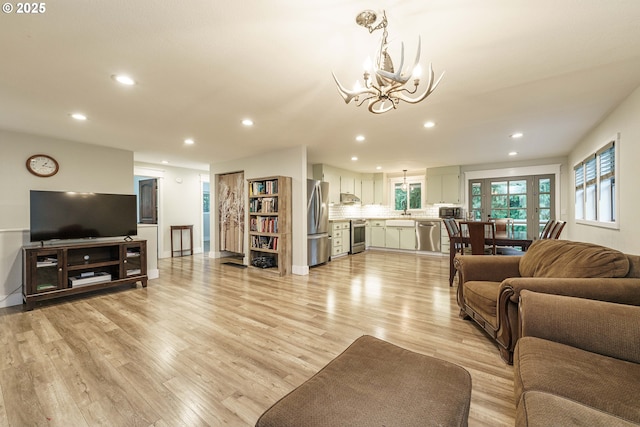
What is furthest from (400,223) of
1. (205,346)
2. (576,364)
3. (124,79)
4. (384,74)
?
(124,79)

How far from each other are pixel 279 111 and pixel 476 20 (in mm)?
2092

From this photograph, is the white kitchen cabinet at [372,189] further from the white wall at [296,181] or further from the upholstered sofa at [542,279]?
the upholstered sofa at [542,279]

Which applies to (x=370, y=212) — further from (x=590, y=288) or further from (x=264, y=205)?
(x=590, y=288)

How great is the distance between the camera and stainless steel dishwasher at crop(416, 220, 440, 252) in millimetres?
6970

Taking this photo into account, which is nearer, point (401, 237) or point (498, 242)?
point (498, 242)

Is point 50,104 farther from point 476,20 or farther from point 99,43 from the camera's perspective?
point 476,20

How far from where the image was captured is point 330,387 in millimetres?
1083

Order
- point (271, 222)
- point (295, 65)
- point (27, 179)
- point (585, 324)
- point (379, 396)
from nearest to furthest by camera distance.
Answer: point (379, 396) < point (585, 324) < point (295, 65) < point (27, 179) < point (271, 222)

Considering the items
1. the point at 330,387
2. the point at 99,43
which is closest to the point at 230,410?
the point at 330,387

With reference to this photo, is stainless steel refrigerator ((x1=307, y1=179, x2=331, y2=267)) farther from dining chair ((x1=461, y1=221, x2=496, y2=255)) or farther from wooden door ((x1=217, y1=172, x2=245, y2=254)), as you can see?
dining chair ((x1=461, y1=221, x2=496, y2=255))

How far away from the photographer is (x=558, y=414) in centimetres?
88

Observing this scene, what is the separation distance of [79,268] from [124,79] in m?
2.72

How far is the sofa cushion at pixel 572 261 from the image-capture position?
5.98ft

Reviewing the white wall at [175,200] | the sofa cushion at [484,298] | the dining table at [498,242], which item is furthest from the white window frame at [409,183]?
the white wall at [175,200]
